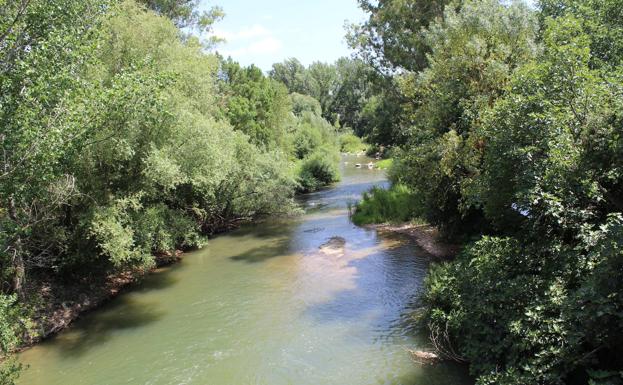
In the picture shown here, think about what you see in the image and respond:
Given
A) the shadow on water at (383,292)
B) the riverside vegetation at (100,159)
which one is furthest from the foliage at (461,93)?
the riverside vegetation at (100,159)

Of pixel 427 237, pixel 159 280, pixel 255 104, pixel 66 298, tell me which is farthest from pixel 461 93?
pixel 255 104

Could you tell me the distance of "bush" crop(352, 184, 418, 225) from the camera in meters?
28.7

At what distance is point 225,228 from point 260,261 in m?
8.36

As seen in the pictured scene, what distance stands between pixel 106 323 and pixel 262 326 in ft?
19.6

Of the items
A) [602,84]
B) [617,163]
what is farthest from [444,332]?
[602,84]

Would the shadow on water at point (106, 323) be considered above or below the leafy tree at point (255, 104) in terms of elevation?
below

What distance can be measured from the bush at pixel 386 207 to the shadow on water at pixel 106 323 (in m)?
15.2

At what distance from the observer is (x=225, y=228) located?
30609 millimetres

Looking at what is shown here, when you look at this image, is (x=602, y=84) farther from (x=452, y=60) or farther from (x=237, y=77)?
(x=237, y=77)

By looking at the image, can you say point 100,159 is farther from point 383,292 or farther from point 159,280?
point 383,292

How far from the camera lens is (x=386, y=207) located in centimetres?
2984

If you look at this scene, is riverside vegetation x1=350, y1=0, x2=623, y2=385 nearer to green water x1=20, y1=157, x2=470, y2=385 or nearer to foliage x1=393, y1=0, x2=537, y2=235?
foliage x1=393, y1=0, x2=537, y2=235

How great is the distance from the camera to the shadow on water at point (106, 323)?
15078mm

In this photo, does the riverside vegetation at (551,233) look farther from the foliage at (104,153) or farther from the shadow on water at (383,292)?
the foliage at (104,153)
